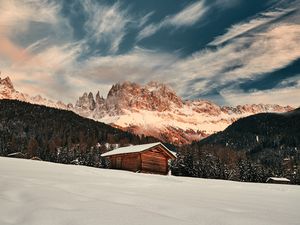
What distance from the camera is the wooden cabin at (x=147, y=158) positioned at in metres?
41.7

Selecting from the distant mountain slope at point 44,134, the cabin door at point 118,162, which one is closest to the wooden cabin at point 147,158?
the cabin door at point 118,162

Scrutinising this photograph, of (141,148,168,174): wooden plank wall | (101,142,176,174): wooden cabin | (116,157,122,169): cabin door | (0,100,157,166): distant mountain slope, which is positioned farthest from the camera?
(0,100,157,166): distant mountain slope

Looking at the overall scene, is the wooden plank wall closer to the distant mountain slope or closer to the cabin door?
the cabin door

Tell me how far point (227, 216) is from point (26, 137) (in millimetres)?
172457

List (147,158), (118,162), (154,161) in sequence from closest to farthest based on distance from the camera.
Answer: (147,158) → (154,161) → (118,162)

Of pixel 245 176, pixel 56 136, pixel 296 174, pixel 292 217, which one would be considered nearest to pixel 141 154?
pixel 292 217

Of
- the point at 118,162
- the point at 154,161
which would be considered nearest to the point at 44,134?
the point at 118,162

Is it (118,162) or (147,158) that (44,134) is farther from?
(147,158)

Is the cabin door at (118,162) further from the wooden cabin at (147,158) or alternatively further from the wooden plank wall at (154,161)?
the wooden plank wall at (154,161)

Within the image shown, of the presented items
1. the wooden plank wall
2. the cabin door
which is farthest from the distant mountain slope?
the wooden plank wall

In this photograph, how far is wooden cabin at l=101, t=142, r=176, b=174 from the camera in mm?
41656

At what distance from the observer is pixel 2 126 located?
563 ft

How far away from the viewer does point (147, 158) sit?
4241 centimetres

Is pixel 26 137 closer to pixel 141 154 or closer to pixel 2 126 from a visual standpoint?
pixel 2 126
